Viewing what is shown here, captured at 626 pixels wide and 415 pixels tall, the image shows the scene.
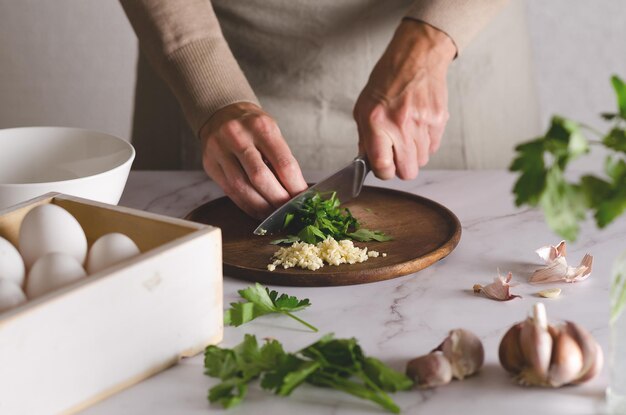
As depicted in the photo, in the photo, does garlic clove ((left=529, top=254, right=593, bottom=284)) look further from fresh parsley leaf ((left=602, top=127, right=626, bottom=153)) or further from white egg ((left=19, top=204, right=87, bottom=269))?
white egg ((left=19, top=204, right=87, bottom=269))

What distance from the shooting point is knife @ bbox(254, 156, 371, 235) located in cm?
135

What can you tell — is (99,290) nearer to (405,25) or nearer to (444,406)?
(444,406)

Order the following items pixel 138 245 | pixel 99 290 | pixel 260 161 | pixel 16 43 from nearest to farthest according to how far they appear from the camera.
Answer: pixel 99 290 < pixel 138 245 < pixel 260 161 < pixel 16 43

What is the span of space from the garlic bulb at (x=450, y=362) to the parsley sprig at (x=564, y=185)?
0.74ft

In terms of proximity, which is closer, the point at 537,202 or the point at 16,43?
the point at 537,202

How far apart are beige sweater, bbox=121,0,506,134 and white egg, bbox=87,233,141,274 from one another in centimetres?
67

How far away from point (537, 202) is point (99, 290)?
41cm

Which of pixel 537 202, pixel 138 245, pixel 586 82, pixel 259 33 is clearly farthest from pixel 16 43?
pixel 537 202

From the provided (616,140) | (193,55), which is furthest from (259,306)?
(193,55)

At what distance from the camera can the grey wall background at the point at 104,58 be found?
9.42 ft

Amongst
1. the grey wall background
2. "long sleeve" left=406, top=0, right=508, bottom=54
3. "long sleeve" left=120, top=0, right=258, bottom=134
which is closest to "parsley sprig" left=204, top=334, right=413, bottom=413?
"long sleeve" left=120, top=0, right=258, bottom=134

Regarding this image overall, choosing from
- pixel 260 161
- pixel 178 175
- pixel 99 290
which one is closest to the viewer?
pixel 99 290

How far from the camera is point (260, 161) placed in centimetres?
142

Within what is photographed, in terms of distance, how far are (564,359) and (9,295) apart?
54cm
